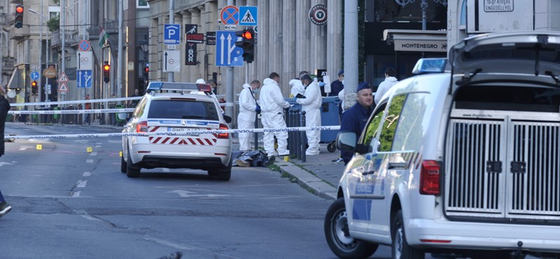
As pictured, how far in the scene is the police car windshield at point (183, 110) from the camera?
2216cm

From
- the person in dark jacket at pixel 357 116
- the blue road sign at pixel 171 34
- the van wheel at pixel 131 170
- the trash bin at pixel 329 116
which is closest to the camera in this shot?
the person in dark jacket at pixel 357 116

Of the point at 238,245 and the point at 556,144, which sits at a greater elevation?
the point at 556,144

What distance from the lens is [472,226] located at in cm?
919

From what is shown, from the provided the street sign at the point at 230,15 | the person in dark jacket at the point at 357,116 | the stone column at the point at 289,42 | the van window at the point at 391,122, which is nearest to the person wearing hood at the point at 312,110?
the street sign at the point at 230,15

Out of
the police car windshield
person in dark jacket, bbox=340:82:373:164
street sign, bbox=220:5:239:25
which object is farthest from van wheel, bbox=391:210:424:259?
street sign, bbox=220:5:239:25

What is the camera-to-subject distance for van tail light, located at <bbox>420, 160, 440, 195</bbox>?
9.15m

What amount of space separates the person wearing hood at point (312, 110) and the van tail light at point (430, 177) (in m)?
19.4

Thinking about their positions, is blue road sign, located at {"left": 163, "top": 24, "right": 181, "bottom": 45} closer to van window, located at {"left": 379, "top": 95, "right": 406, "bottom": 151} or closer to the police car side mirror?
the police car side mirror

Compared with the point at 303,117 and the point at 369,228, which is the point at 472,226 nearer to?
the point at 369,228

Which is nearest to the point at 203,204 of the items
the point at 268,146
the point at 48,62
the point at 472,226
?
the point at 472,226

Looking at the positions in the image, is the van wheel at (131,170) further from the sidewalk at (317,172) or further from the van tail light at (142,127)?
the sidewalk at (317,172)

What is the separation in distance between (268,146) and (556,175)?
19651mm

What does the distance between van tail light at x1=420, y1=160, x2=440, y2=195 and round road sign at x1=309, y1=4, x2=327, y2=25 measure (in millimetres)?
32144

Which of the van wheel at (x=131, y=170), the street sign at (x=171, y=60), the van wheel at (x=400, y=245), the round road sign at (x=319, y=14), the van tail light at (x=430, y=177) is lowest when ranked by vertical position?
the van wheel at (x=131, y=170)
